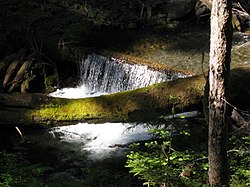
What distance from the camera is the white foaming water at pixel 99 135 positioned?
8.80 m

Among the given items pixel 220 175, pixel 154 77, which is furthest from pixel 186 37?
pixel 220 175

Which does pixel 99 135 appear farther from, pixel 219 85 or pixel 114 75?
pixel 219 85

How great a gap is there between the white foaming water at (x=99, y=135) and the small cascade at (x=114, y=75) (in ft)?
8.79

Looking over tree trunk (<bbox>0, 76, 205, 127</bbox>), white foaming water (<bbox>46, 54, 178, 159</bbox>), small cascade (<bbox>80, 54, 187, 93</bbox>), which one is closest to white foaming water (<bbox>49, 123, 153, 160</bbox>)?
white foaming water (<bbox>46, 54, 178, 159</bbox>)

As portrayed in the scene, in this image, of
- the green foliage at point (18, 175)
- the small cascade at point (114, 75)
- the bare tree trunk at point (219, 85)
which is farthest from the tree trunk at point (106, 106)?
the bare tree trunk at point (219, 85)

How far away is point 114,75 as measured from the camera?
41.0 feet

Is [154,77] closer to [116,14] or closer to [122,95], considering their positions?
[122,95]

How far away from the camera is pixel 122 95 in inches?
342

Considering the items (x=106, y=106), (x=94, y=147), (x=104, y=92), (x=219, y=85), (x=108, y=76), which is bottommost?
(x=94, y=147)

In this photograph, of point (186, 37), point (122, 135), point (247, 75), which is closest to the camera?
point (247, 75)

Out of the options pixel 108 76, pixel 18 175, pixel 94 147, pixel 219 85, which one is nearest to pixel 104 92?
pixel 108 76

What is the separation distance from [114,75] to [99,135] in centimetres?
359

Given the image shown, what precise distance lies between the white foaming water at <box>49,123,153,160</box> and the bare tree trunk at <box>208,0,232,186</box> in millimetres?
4308

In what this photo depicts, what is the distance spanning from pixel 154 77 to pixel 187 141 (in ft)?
13.6
